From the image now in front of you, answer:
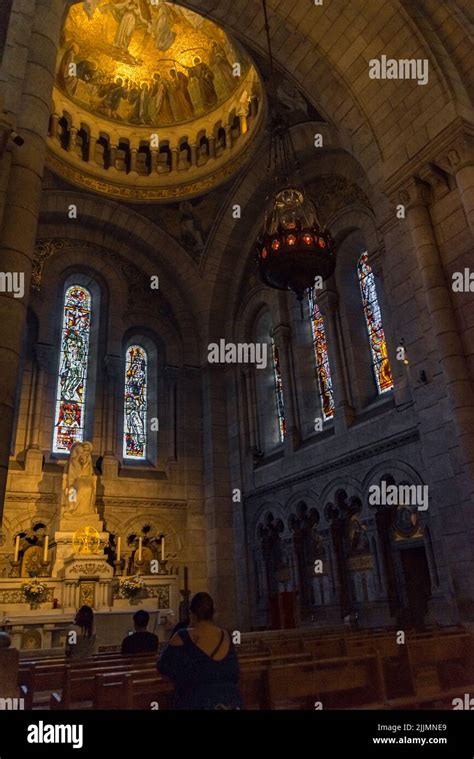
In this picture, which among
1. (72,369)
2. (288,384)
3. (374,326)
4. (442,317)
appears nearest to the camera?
(442,317)

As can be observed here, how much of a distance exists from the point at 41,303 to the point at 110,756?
14.8 m

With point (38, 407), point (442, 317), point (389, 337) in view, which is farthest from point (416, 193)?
point (38, 407)

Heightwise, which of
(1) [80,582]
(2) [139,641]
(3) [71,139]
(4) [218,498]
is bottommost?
(2) [139,641]

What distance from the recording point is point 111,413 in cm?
1623

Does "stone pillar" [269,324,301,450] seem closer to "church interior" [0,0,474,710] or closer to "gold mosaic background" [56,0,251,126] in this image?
"church interior" [0,0,474,710]

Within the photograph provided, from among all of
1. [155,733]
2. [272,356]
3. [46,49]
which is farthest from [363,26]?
[155,733]

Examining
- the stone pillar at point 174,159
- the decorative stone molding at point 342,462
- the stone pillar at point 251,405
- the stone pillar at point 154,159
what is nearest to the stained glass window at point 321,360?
the decorative stone molding at point 342,462

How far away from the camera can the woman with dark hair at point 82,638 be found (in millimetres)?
6715

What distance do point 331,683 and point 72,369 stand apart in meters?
14.0

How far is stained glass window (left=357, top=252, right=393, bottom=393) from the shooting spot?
1283cm

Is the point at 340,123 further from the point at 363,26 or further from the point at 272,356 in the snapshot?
the point at 272,356

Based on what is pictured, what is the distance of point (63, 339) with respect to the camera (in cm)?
1675

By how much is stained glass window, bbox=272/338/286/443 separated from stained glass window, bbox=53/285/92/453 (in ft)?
18.6

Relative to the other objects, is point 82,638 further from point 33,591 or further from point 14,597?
point 14,597
